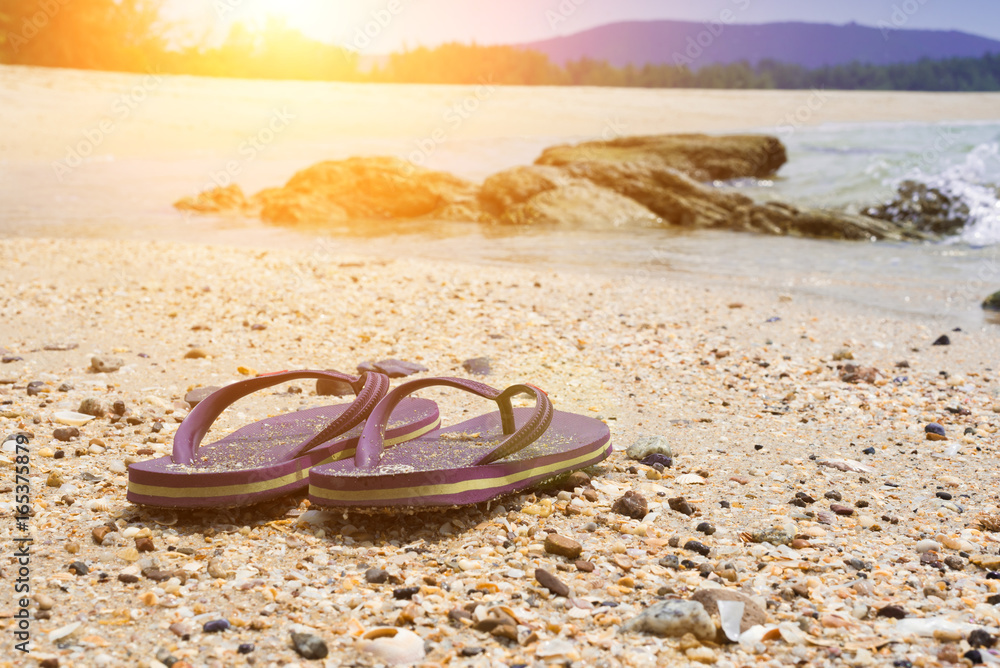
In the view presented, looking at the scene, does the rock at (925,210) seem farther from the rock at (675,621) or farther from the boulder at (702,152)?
the rock at (675,621)

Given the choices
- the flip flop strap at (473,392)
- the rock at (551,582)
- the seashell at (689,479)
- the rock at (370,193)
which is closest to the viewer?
the rock at (551,582)

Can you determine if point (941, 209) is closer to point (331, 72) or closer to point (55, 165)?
point (55, 165)

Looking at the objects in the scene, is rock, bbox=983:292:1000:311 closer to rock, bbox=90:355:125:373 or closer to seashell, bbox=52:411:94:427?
rock, bbox=90:355:125:373

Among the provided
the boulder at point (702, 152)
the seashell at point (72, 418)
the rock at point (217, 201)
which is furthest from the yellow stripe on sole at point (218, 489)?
the boulder at point (702, 152)

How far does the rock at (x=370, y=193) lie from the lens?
41.5ft

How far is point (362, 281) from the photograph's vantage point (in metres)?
6.05

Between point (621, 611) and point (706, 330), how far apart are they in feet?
10.5

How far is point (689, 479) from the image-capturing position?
2.59 meters

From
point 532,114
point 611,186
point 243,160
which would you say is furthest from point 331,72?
point 611,186

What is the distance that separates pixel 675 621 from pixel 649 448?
3.56 feet

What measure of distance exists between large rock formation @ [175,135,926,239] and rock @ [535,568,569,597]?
32.5 ft
